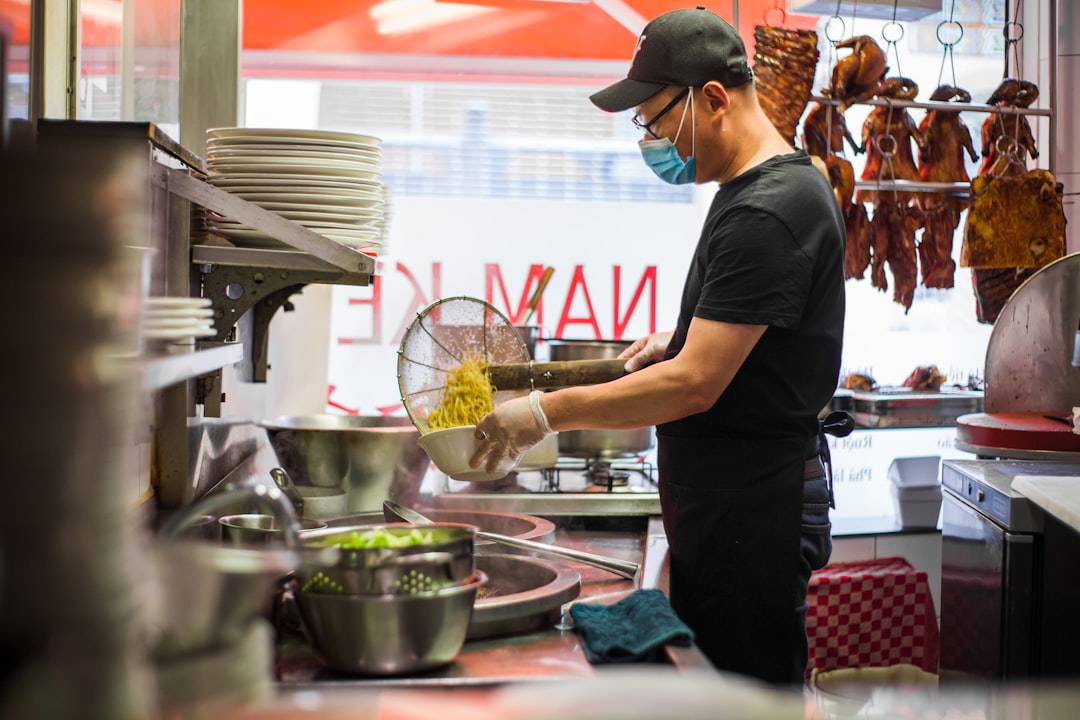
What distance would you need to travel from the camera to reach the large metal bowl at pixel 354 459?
8.00 ft

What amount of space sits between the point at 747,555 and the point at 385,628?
97 cm

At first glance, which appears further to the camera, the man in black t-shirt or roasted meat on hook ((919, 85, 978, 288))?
roasted meat on hook ((919, 85, 978, 288))

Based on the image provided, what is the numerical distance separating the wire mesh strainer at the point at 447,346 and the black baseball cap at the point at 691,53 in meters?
0.60

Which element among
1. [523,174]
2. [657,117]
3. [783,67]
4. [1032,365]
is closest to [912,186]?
[783,67]

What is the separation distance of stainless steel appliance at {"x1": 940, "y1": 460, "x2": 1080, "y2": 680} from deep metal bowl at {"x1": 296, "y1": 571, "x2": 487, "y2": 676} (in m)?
2.14

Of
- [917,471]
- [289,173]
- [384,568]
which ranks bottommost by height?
[917,471]

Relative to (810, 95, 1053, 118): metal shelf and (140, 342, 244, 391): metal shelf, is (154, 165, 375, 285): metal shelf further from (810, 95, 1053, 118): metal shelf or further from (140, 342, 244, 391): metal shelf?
(810, 95, 1053, 118): metal shelf

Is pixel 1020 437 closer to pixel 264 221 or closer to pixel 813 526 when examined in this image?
pixel 813 526

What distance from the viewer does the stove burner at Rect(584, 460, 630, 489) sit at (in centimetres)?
284

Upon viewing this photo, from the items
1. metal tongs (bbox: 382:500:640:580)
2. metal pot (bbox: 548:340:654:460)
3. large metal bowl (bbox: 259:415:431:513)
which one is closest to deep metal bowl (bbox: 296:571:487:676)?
metal tongs (bbox: 382:500:640:580)

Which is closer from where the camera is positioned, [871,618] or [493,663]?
[493,663]

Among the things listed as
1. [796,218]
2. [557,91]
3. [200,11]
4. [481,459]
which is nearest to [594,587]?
[481,459]

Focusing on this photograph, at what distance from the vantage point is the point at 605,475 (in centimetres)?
295

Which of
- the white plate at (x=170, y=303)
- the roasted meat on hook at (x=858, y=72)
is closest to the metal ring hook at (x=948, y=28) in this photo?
the roasted meat on hook at (x=858, y=72)
